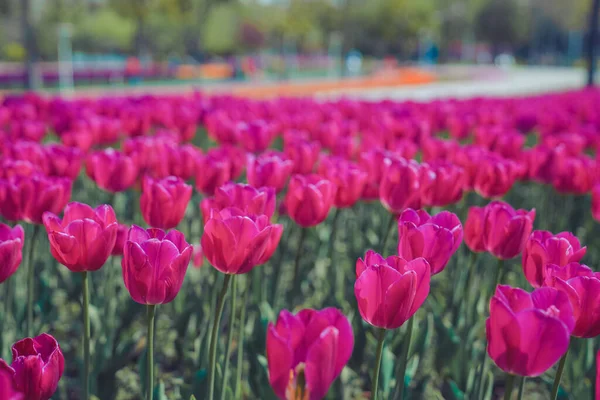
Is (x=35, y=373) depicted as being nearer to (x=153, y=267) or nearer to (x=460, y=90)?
(x=153, y=267)

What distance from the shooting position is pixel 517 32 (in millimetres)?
77062

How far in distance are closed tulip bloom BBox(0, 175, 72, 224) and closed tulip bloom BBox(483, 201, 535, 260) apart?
120 centimetres

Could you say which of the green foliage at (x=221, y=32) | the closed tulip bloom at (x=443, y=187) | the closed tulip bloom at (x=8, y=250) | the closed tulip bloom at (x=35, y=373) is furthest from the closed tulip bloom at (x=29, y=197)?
the green foliage at (x=221, y=32)

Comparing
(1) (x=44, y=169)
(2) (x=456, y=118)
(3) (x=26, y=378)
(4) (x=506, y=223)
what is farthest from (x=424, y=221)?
(2) (x=456, y=118)

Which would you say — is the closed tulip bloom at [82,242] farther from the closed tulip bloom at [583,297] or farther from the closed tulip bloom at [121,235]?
the closed tulip bloom at [583,297]

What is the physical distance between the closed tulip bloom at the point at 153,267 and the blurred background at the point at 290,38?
75.5 feet

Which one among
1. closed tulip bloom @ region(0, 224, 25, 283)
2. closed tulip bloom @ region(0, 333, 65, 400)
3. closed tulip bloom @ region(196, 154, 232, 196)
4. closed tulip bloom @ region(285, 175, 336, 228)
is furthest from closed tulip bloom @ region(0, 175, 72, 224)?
closed tulip bloom @ region(0, 333, 65, 400)

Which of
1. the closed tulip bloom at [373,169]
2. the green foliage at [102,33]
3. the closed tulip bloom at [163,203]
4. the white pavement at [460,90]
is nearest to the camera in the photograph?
the closed tulip bloom at [163,203]

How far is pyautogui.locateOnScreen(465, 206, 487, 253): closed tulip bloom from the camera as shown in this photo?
1.75m

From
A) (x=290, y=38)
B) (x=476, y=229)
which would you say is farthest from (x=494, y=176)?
(x=290, y=38)

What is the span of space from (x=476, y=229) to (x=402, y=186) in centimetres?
33

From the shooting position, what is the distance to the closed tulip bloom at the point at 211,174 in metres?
2.26

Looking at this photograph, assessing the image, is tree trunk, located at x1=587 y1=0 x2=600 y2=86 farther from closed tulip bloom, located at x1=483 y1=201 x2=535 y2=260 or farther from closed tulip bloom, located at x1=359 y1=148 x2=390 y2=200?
closed tulip bloom, located at x1=483 y1=201 x2=535 y2=260

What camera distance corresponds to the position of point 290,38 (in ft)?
197
